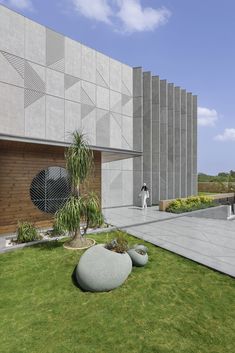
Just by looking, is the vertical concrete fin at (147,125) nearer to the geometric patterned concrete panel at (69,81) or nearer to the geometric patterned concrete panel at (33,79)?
the geometric patterned concrete panel at (69,81)

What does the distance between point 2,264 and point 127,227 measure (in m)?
6.68

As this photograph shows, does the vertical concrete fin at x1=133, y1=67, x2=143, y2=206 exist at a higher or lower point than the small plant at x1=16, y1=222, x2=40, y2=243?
higher

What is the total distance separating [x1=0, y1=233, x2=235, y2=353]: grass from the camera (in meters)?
4.79

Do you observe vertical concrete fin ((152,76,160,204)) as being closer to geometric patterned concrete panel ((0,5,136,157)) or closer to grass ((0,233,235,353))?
geometric patterned concrete panel ((0,5,136,157))

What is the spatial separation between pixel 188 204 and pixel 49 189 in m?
11.7

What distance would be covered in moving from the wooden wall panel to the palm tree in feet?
5.63

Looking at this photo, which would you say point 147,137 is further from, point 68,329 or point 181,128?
point 68,329

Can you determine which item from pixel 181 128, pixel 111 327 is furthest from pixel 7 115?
pixel 181 128

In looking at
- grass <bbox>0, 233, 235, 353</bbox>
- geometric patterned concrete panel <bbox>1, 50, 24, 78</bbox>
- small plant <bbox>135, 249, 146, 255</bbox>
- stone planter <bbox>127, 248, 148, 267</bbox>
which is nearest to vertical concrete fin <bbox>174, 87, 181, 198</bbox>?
geometric patterned concrete panel <bbox>1, 50, 24, 78</bbox>

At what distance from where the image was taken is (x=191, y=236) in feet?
38.6

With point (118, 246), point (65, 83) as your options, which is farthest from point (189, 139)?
point (118, 246)

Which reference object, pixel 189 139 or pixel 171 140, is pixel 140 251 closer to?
pixel 171 140

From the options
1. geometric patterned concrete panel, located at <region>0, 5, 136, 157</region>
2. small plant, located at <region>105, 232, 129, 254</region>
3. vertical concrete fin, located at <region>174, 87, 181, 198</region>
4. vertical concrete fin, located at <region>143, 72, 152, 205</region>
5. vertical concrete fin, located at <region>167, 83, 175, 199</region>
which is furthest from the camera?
vertical concrete fin, located at <region>174, 87, 181, 198</region>

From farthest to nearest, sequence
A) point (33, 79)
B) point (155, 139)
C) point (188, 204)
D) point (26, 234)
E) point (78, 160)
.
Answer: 1. point (155, 139)
2. point (188, 204)
3. point (33, 79)
4. point (26, 234)
5. point (78, 160)
